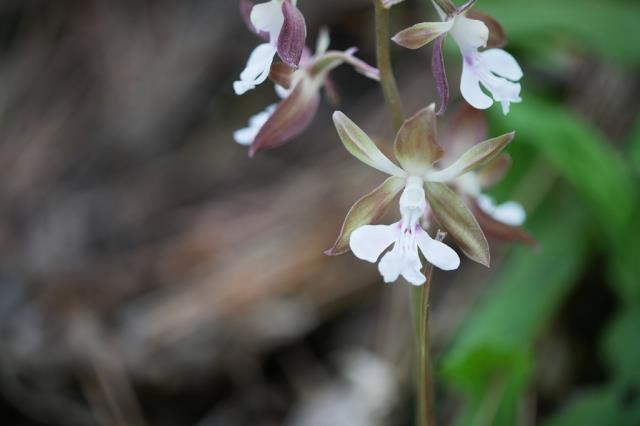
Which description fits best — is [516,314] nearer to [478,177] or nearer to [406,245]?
[478,177]

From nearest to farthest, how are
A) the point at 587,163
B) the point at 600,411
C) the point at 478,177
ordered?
the point at 478,177
the point at 600,411
the point at 587,163

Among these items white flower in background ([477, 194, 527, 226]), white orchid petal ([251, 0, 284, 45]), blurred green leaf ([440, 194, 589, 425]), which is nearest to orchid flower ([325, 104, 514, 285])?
white orchid petal ([251, 0, 284, 45])

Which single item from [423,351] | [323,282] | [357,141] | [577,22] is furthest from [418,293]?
[577,22]

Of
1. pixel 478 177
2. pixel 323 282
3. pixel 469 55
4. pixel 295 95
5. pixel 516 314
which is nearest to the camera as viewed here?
pixel 469 55

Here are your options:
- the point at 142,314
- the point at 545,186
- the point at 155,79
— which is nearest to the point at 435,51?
the point at 545,186

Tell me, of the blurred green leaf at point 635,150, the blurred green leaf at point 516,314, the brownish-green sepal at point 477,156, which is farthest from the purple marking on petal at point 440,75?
the blurred green leaf at point 635,150
